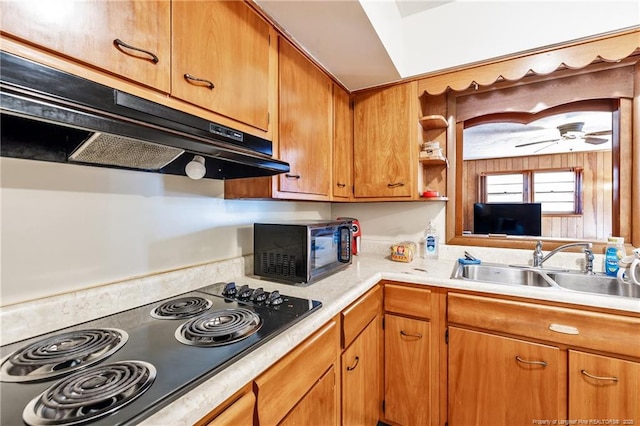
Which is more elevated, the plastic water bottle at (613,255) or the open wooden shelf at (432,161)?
the open wooden shelf at (432,161)

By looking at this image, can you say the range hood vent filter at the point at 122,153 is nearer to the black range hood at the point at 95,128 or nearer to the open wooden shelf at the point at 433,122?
the black range hood at the point at 95,128

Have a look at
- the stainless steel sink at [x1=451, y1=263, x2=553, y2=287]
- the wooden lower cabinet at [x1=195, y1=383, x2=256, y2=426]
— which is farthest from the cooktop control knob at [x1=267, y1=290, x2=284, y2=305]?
the stainless steel sink at [x1=451, y1=263, x2=553, y2=287]

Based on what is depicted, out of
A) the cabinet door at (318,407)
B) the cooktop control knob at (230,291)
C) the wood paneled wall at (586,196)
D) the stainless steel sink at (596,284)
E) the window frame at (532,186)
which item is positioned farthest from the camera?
the window frame at (532,186)

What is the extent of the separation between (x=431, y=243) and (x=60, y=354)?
1.87 meters

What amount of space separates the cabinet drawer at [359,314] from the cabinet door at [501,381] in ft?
1.28

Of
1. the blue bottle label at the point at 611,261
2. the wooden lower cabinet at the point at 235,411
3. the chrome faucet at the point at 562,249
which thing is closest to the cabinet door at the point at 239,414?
the wooden lower cabinet at the point at 235,411

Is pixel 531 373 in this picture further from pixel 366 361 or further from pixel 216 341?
pixel 216 341

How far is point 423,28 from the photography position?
1783 mm

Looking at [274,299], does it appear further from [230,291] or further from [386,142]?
[386,142]

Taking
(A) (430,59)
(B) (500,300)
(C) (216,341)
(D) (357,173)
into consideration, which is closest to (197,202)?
(C) (216,341)

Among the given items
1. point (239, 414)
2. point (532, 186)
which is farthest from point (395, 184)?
point (532, 186)

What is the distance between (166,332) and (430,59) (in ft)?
A: 6.53

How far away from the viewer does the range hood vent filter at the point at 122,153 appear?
720mm

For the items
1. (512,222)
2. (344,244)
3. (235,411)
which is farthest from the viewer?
(512,222)
